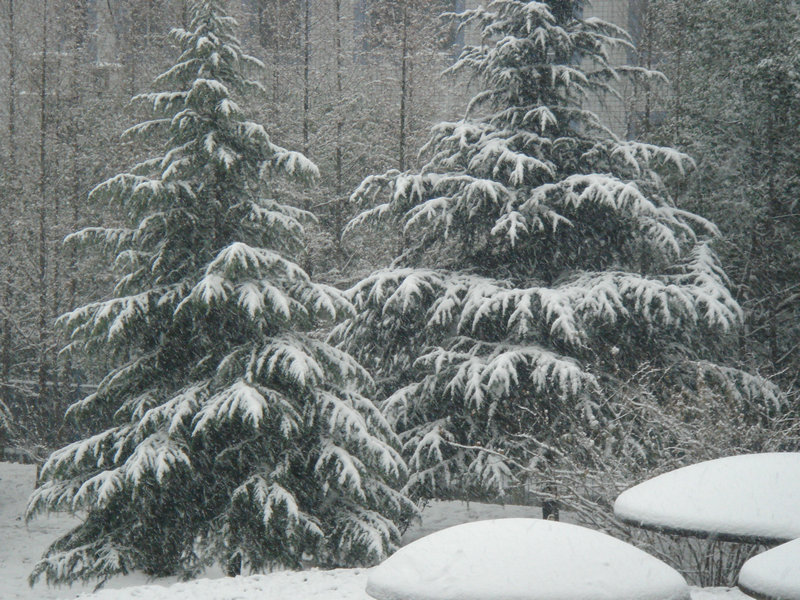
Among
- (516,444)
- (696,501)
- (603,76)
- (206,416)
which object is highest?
(603,76)

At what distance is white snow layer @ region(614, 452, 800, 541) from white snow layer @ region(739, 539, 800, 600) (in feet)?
1.94

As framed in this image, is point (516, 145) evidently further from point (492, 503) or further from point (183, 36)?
point (492, 503)

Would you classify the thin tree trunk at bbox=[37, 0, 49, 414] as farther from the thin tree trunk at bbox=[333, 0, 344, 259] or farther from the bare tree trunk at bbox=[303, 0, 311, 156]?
the thin tree trunk at bbox=[333, 0, 344, 259]

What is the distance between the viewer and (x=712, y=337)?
13.3 meters

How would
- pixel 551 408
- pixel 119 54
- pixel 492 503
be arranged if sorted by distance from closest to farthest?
1. pixel 551 408
2. pixel 492 503
3. pixel 119 54

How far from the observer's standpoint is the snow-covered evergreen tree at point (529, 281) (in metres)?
12.0

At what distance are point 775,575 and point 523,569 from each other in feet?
3.97

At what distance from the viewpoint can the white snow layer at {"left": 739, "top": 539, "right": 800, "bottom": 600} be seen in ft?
13.3

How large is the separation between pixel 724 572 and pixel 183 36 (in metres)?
9.00

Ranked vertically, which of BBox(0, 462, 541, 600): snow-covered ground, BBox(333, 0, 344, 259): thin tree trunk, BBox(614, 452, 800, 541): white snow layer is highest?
BBox(333, 0, 344, 259): thin tree trunk

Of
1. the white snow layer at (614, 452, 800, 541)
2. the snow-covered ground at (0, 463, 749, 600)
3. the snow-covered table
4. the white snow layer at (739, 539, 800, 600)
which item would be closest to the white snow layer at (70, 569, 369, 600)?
the snow-covered ground at (0, 463, 749, 600)

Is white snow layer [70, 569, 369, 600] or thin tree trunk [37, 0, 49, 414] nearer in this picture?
white snow layer [70, 569, 369, 600]

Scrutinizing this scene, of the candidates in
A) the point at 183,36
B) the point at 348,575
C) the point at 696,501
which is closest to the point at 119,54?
the point at 183,36

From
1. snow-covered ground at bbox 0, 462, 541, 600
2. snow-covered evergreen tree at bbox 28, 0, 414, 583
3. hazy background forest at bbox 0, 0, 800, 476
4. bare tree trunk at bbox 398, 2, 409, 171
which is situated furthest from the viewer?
bare tree trunk at bbox 398, 2, 409, 171
